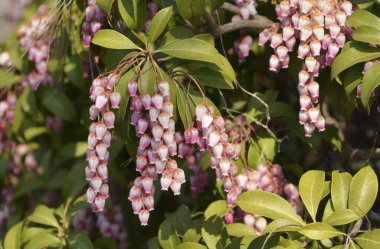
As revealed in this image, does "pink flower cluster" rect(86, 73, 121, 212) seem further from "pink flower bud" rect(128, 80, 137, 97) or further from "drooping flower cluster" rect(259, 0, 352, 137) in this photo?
"drooping flower cluster" rect(259, 0, 352, 137)

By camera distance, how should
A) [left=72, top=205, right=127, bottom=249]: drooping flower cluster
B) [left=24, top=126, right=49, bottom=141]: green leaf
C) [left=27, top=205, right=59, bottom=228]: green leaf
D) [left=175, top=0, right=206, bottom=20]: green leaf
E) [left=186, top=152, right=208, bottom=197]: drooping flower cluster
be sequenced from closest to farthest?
1. [left=175, top=0, right=206, bottom=20]: green leaf
2. [left=186, top=152, right=208, bottom=197]: drooping flower cluster
3. [left=27, top=205, right=59, bottom=228]: green leaf
4. [left=72, top=205, right=127, bottom=249]: drooping flower cluster
5. [left=24, top=126, right=49, bottom=141]: green leaf

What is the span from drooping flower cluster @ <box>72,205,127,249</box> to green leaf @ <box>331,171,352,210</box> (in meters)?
1.14

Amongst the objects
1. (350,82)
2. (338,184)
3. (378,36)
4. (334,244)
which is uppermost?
(378,36)

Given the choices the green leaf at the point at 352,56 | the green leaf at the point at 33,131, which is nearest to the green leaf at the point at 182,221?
the green leaf at the point at 352,56

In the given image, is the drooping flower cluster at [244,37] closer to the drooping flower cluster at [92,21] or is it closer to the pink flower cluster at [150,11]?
the pink flower cluster at [150,11]

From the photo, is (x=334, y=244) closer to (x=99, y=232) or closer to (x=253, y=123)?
(x=253, y=123)

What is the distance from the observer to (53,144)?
3.40 m

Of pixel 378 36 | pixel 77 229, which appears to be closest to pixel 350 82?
pixel 378 36

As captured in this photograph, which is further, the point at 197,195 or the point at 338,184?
the point at 197,195

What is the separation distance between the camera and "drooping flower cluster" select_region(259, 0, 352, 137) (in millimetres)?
1971

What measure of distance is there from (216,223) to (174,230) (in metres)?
0.15

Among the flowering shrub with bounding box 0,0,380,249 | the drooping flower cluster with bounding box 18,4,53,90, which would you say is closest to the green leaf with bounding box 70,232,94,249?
the flowering shrub with bounding box 0,0,380,249

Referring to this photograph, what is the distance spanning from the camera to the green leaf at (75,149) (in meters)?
3.13

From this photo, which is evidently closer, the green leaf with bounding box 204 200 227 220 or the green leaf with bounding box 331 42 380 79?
the green leaf with bounding box 331 42 380 79
